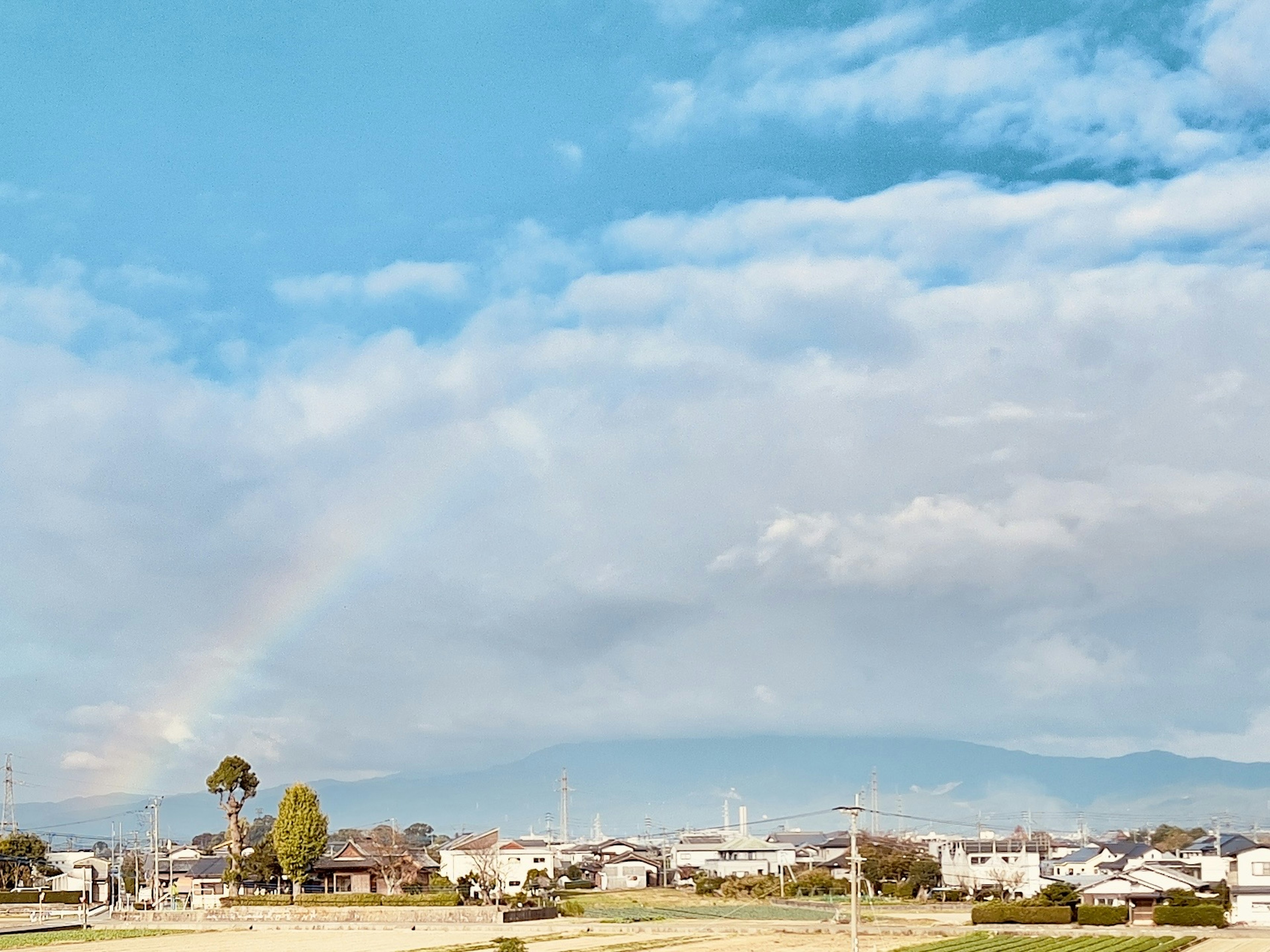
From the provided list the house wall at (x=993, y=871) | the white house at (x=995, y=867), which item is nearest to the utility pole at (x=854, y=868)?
the white house at (x=995, y=867)

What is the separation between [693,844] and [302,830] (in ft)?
209

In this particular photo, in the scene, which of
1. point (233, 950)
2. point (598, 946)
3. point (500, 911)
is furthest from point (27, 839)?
point (598, 946)

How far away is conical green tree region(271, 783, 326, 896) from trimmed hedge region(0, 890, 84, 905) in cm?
1740

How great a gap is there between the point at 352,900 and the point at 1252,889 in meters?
45.6

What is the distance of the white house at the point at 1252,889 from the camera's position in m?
65.8

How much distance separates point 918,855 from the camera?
112688mm

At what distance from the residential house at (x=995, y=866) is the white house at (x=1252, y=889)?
14.2 m

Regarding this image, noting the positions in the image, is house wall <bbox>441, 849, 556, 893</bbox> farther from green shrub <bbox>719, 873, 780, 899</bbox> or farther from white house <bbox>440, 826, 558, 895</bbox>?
green shrub <bbox>719, 873, 780, 899</bbox>

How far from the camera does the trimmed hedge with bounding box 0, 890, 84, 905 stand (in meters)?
92.8

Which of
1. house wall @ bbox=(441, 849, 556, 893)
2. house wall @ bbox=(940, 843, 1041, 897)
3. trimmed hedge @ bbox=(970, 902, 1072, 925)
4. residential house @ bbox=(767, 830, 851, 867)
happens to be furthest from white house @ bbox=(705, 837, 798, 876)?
trimmed hedge @ bbox=(970, 902, 1072, 925)

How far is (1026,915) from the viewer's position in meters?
64.9

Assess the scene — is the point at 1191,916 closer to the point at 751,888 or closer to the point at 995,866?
the point at 751,888

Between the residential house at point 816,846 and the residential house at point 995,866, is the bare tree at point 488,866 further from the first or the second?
the residential house at point 995,866

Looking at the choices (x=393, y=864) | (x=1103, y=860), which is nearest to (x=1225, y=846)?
(x=1103, y=860)
